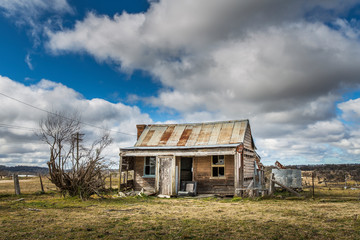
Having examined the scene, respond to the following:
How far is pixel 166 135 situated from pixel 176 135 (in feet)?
2.77

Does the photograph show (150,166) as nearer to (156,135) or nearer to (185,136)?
(156,135)

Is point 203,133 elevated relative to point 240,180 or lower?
elevated

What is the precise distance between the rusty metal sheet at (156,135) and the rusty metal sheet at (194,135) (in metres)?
2.51

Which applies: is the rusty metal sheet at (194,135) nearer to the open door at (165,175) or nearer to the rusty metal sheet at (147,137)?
the open door at (165,175)

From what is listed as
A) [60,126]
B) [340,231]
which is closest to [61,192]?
[60,126]

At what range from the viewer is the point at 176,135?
2230 cm

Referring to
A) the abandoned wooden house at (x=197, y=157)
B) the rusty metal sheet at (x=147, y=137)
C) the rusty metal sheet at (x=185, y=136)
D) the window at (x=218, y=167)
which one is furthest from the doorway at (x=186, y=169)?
the rusty metal sheet at (x=147, y=137)

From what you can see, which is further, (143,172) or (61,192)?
(143,172)

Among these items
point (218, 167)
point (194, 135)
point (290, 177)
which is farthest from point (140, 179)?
point (290, 177)

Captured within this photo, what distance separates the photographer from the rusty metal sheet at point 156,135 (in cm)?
2203

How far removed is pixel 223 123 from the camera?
22125 mm

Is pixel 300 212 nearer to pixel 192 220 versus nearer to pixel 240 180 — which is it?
pixel 192 220

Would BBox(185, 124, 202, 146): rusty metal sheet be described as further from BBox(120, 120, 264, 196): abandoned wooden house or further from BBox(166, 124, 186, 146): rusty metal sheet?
BBox(166, 124, 186, 146): rusty metal sheet

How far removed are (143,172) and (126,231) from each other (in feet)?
45.1
